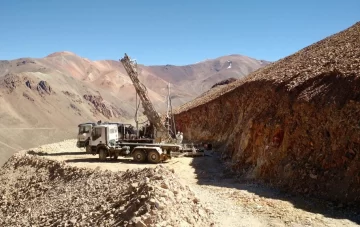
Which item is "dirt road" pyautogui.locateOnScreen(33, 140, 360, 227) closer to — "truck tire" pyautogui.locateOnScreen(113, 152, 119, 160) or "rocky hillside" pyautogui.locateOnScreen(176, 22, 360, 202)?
"rocky hillside" pyautogui.locateOnScreen(176, 22, 360, 202)

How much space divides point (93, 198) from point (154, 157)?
319 inches

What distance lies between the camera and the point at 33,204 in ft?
55.6

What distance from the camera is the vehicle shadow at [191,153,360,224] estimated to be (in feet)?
40.4

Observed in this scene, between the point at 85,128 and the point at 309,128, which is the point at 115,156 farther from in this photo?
the point at 309,128

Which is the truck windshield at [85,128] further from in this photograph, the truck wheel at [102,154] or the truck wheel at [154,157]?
the truck wheel at [154,157]

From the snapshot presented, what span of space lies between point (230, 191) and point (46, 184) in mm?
9602

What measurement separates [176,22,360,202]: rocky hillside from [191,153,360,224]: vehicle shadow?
0.43 meters

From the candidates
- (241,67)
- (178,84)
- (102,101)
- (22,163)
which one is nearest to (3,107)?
(102,101)

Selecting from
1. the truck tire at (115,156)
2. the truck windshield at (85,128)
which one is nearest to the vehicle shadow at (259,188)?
the truck tire at (115,156)

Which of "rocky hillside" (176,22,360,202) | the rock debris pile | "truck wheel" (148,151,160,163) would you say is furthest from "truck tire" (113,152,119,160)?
"rocky hillside" (176,22,360,202)

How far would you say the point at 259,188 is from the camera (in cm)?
1588

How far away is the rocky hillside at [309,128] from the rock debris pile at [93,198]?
5.41 meters

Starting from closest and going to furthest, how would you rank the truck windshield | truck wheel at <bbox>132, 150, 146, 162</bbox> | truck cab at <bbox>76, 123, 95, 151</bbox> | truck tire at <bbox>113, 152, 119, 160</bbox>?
truck wheel at <bbox>132, 150, 146, 162</bbox> < truck tire at <bbox>113, 152, 119, 160</bbox> < truck cab at <bbox>76, 123, 95, 151</bbox> < the truck windshield

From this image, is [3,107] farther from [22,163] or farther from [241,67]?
[241,67]
